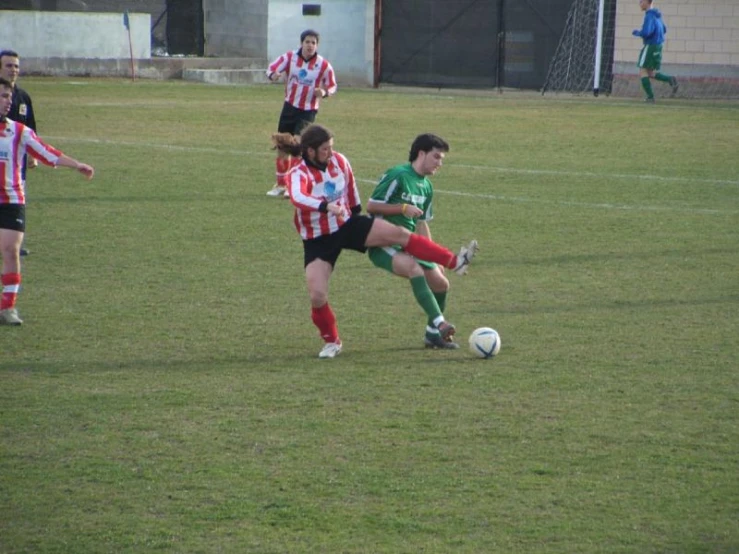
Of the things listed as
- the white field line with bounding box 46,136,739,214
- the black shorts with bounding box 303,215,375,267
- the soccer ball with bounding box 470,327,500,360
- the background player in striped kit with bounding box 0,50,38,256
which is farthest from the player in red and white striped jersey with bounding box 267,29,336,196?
the soccer ball with bounding box 470,327,500,360

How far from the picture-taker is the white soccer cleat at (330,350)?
295 inches

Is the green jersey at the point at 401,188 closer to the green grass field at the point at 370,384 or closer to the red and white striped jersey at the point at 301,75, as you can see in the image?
the green grass field at the point at 370,384

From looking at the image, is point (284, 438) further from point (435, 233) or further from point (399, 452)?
point (435, 233)

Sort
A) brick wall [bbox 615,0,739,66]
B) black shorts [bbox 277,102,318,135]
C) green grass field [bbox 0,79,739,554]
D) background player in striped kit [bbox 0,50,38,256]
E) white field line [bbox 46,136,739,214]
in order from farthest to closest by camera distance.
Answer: brick wall [bbox 615,0,739,66], black shorts [bbox 277,102,318,135], white field line [bbox 46,136,739,214], background player in striped kit [bbox 0,50,38,256], green grass field [bbox 0,79,739,554]

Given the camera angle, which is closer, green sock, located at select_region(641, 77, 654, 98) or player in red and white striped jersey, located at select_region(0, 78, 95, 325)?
player in red and white striped jersey, located at select_region(0, 78, 95, 325)

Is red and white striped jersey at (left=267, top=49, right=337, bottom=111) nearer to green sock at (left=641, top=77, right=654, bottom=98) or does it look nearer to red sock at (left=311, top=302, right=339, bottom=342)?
red sock at (left=311, top=302, right=339, bottom=342)

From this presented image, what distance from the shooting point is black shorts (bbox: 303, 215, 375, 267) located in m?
7.64

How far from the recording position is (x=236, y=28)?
116ft

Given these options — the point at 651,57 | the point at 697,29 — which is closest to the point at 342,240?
the point at 651,57

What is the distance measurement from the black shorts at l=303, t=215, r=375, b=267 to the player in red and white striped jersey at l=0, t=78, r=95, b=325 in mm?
A: 1765

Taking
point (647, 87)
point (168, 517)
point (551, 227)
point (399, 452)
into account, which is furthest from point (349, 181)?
point (647, 87)

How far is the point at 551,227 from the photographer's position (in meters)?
12.2

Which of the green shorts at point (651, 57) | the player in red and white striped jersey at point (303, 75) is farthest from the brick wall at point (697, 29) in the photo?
the player in red and white striped jersey at point (303, 75)

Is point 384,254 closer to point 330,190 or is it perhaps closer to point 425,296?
point 425,296
